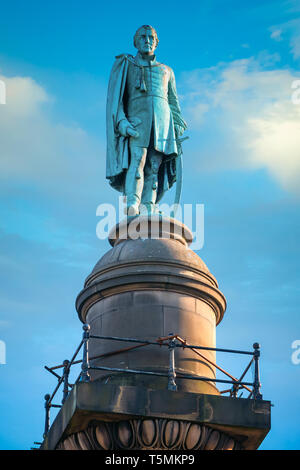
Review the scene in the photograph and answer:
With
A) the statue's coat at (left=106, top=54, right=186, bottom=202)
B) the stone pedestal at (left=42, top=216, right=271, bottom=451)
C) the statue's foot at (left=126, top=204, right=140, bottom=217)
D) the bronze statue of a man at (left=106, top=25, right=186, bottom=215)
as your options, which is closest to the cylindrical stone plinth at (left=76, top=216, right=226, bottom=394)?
the stone pedestal at (left=42, top=216, right=271, bottom=451)

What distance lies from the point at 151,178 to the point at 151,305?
4.85 metres

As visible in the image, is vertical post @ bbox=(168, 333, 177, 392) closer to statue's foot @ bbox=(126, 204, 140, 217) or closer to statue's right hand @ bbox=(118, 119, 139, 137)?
statue's foot @ bbox=(126, 204, 140, 217)

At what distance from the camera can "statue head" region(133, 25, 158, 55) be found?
26234mm

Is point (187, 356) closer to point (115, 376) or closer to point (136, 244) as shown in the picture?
point (115, 376)

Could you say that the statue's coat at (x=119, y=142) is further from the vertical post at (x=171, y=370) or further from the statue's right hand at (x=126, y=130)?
the vertical post at (x=171, y=370)

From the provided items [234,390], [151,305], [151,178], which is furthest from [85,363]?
[151,178]

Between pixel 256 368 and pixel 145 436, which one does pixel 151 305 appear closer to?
pixel 256 368

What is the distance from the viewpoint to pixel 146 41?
1033 inches

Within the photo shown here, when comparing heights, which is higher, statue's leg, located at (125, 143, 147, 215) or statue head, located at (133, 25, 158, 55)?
statue head, located at (133, 25, 158, 55)

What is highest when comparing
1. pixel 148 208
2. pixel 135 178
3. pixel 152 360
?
pixel 135 178

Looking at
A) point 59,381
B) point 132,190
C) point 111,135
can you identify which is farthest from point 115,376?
point 111,135

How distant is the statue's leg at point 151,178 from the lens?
2572 cm

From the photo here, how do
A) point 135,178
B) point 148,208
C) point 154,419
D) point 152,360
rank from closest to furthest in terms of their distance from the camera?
point 154,419 < point 152,360 < point 135,178 < point 148,208

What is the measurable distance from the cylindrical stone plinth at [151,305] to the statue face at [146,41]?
17.1 ft
